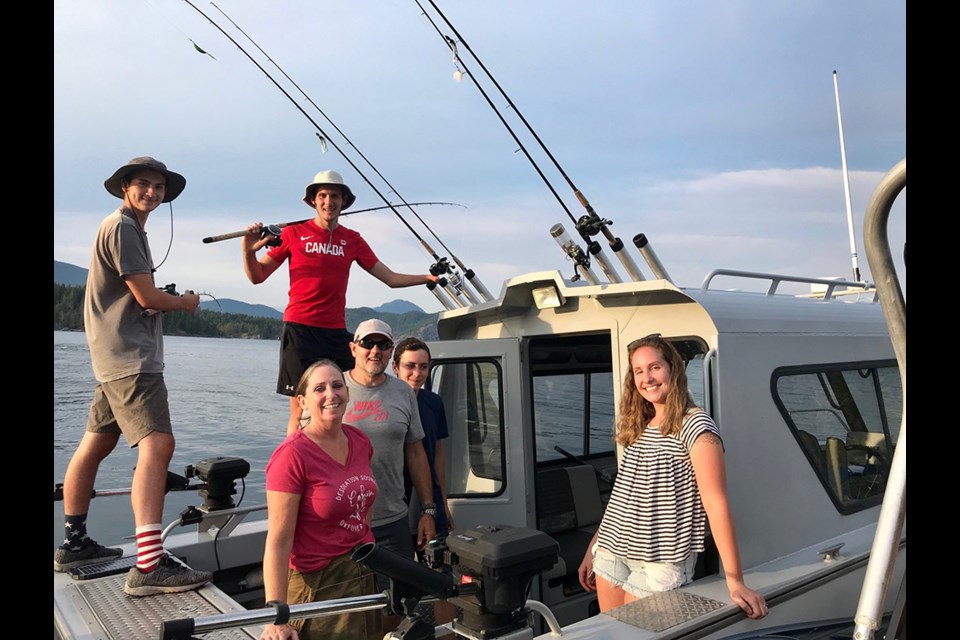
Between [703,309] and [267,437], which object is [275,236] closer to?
[703,309]

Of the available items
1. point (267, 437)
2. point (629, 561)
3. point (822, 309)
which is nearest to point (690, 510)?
point (629, 561)

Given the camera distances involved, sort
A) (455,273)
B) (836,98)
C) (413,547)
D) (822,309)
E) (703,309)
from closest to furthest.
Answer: (703,309)
(413,547)
(822,309)
(455,273)
(836,98)

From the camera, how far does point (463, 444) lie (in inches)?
197

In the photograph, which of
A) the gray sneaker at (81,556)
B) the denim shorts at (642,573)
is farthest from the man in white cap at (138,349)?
the denim shorts at (642,573)

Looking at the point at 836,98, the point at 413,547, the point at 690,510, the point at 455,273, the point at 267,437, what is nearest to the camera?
the point at 690,510

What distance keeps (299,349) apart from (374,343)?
3.00ft

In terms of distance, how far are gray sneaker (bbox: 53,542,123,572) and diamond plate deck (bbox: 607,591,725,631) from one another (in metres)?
2.61

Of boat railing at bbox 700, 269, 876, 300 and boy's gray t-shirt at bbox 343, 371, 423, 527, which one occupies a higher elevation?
boat railing at bbox 700, 269, 876, 300

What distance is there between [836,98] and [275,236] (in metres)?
7.63

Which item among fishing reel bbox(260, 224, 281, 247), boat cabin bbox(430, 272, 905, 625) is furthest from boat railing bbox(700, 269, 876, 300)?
fishing reel bbox(260, 224, 281, 247)

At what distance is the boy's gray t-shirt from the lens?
12.1ft

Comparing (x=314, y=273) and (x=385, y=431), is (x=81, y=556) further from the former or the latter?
(x=314, y=273)

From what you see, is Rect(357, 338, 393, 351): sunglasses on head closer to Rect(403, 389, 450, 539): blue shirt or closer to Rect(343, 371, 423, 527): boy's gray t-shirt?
Rect(343, 371, 423, 527): boy's gray t-shirt

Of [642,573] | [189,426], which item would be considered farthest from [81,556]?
[189,426]
